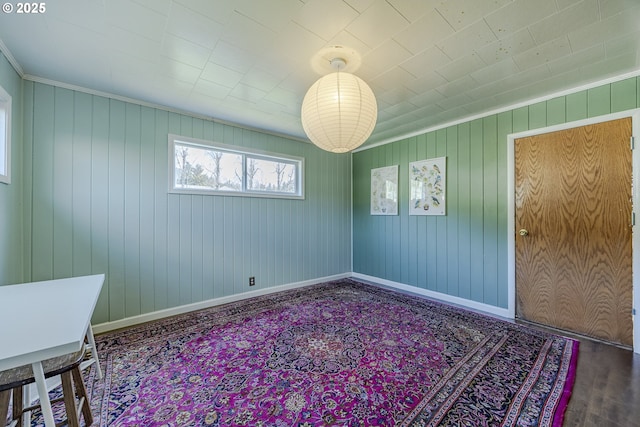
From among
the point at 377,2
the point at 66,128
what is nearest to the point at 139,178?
the point at 66,128

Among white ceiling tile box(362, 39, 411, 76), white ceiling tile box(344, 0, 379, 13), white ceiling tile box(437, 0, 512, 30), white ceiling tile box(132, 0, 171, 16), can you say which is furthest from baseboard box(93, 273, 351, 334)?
white ceiling tile box(437, 0, 512, 30)

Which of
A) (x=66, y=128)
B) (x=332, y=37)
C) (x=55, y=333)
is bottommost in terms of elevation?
(x=55, y=333)

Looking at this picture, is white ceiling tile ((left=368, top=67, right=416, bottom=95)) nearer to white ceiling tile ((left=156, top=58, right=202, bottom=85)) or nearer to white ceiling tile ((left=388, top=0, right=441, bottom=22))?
white ceiling tile ((left=388, top=0, right=441, bottom=22))

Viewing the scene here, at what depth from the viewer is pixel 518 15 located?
1.58 metres

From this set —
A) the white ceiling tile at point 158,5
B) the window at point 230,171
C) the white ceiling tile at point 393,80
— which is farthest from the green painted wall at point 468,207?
the white ceiling tile at point 158,5

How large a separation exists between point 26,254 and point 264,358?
2.24 meters

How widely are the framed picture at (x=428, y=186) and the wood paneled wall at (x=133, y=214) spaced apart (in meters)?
1.82

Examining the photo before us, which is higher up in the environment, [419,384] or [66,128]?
[66,128]

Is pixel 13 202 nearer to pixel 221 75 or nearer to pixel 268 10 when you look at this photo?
pixel 221 75

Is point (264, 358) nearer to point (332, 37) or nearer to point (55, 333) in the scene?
point (55, 333)

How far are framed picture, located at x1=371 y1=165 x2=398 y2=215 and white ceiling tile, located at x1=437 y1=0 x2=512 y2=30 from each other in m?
2.46

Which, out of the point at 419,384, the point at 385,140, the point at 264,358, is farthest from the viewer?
the point at 385,140

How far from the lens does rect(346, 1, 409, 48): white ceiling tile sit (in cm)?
152

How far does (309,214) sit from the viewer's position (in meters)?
4.18
